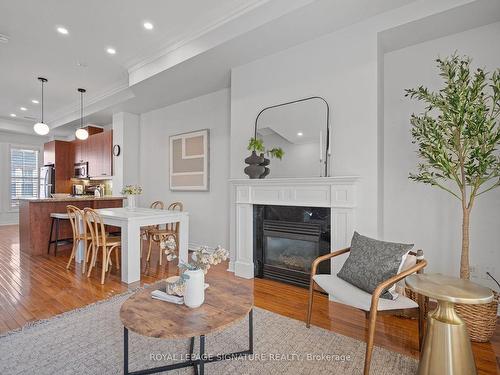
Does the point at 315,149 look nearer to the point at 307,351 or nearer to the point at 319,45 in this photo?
the point at 319,45

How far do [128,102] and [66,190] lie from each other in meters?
4.03

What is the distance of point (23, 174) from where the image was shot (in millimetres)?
8508

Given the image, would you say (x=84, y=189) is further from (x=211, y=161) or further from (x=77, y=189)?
(x=211, y=161)

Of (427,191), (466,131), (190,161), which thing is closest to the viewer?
(466,131)

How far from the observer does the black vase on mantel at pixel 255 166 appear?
3371 mm

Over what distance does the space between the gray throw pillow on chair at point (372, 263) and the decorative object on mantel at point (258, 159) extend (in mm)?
1512

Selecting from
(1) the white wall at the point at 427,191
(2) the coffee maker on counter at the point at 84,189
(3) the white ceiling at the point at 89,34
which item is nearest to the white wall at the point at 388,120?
(1) the white wall at the point at 427,191

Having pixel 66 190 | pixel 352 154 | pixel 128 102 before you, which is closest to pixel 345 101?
pixel 352 154

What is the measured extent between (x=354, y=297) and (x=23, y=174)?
10387 mm

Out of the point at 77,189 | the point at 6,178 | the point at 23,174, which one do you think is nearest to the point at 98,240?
the point at 77,189

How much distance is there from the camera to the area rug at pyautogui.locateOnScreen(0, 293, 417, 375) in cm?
174

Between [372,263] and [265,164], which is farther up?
[265,164]

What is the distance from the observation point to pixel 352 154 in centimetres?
281
